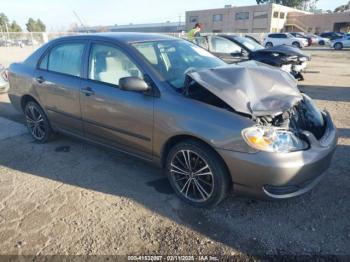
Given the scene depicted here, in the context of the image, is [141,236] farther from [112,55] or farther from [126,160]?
[112,55]

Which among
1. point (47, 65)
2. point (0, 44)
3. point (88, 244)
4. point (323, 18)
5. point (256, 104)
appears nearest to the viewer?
point (88, 244)

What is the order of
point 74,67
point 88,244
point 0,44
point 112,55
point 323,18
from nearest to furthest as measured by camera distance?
1. point 88,244
2. point 112,55
3. point 74,67
4. point 0,44
5. point 323,18

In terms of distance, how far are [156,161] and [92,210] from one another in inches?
33.3

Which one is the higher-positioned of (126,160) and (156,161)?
(156,161)

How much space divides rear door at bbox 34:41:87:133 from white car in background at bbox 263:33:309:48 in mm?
30487

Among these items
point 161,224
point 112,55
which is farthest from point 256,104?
point 112,55

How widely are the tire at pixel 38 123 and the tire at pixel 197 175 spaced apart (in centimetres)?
249

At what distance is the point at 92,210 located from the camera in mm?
3232

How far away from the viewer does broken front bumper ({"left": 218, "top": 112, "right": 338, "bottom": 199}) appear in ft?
8.71

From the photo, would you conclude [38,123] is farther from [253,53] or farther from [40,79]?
[253,53]

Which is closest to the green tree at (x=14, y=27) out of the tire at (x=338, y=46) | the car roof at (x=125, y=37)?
the tire at (x=338, y=46)

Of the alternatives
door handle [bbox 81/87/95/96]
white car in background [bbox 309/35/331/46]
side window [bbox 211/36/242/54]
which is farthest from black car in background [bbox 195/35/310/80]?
white car in background [bbox 309/35/331/46]

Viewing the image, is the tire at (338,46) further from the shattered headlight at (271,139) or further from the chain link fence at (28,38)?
the shattered headlight at (271,139)

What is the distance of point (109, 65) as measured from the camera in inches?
148
